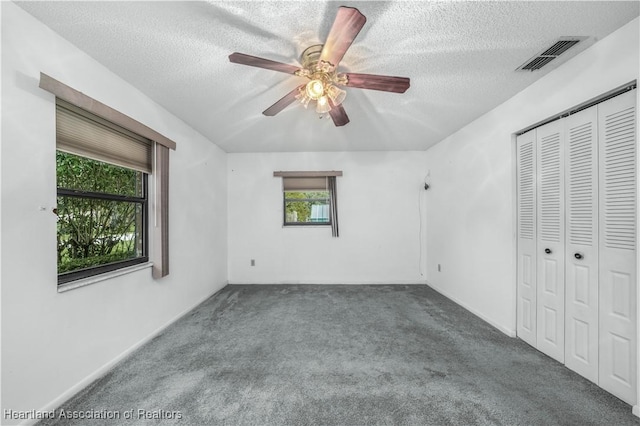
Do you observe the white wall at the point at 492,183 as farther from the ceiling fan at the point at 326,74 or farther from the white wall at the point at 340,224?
the ceiling fan at the point at 326,74

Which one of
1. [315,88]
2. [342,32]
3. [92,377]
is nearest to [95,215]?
[92,377]

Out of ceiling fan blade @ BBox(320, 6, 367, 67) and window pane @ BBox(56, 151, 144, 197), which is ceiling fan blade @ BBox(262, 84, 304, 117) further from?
window pane @ BBox(56, 151, 144, 197)

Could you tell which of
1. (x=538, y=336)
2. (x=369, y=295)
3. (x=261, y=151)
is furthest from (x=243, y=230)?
(x=538, y=336)

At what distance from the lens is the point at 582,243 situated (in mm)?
1808

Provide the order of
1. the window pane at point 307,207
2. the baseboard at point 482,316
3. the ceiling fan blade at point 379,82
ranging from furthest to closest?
the window pane at point 307,207, the baseboard at point 482,316, the ceiling fan blade at point 379,82

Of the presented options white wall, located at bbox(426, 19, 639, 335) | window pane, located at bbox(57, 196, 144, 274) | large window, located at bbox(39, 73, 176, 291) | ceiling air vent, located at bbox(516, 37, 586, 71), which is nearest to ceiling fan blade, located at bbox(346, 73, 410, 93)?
ceiling air vent, located at bbox(516, 37, 586, 71)

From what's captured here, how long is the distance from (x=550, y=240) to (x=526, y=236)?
0.78 ft

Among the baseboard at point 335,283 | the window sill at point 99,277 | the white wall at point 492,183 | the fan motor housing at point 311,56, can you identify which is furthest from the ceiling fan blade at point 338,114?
the baseboard at point 335,283

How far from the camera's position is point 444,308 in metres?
3.14

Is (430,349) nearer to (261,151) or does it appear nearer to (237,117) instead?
(237,117)

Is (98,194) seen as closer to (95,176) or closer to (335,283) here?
(95,176)

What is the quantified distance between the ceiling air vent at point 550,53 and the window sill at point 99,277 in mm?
3640

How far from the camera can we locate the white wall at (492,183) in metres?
1.65

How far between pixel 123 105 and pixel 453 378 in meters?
3.44
